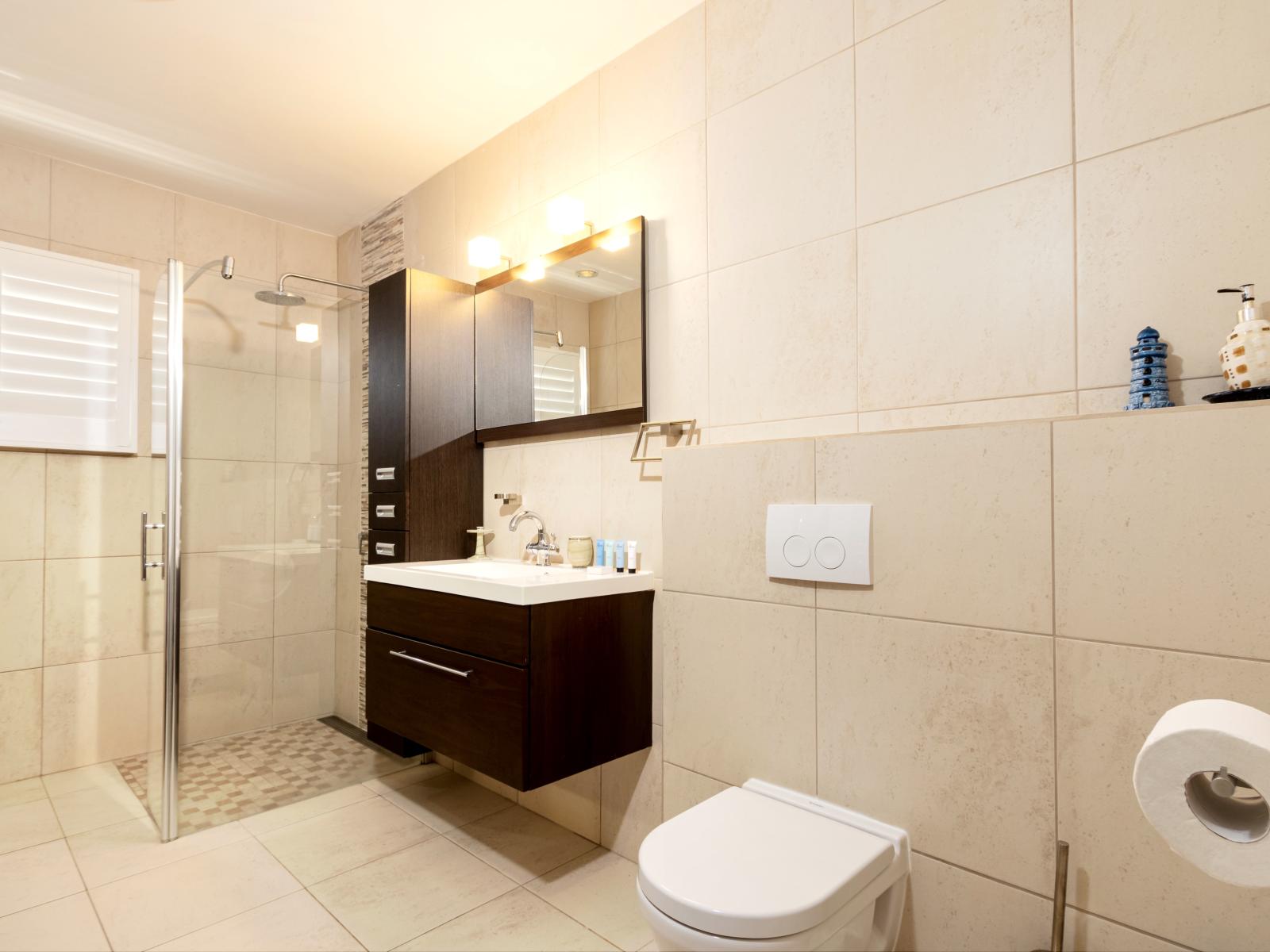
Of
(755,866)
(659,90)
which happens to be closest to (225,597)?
(755,866)

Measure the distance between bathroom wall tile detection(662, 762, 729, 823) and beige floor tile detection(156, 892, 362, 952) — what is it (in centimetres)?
84

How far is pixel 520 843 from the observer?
2.22 metres

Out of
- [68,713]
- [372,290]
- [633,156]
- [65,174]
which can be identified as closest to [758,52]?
[633,156]

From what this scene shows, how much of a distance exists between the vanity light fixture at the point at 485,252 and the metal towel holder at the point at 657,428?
0.99 meters

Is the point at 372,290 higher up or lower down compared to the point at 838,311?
higher up

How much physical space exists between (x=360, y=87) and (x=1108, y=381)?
96.5 inches

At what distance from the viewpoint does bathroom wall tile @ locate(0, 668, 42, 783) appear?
2.71 m

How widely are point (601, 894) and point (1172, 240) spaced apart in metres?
2.02

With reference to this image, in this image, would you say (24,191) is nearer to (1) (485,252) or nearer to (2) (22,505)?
(2) (22,505)

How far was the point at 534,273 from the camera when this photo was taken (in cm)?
246

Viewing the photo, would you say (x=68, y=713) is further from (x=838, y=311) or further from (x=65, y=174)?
(x=838, y=311)

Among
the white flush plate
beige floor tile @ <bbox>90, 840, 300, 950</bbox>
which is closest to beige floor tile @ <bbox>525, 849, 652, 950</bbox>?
beige floor tile @ <bbox>90, 840, 300, 950</bbox>

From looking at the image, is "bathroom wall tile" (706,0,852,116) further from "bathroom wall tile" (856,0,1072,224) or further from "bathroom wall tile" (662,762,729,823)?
"bathroom wall tile" (662,762,729,823)

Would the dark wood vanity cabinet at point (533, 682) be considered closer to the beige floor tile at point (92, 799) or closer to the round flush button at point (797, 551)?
the round flush button at point (797, 551)
